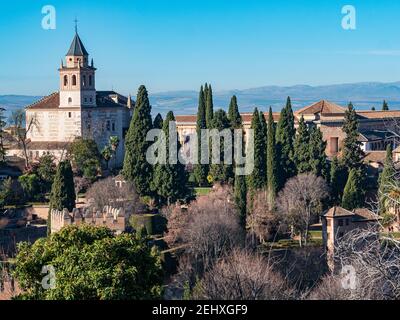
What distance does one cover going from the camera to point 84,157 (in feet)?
167

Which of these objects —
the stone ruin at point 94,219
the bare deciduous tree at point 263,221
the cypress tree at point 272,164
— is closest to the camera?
the stone ruin at point 94,219

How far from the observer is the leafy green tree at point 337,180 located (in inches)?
1870

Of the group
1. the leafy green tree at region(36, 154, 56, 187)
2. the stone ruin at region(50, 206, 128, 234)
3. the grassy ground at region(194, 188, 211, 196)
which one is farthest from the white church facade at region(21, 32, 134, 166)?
the stone ruin at region(50, 206, 128, 234)

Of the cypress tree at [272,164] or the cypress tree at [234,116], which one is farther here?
the cypress tree at [234,116]

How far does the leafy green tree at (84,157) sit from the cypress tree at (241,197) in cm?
965

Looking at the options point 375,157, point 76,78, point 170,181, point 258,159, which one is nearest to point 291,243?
point 258,159

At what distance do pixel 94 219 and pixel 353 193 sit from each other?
13799 mm

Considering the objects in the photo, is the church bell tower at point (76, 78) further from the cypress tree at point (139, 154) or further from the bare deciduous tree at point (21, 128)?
the cypress tree at point (139, 154)

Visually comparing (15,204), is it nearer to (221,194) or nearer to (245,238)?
(221,194)

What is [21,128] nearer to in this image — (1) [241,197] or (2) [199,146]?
(2) [199,146]

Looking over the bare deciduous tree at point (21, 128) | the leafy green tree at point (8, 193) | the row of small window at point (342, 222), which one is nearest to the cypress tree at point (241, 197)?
the row of small window at point (342, 222)

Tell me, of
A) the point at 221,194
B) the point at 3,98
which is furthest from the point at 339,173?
the point at 3,98

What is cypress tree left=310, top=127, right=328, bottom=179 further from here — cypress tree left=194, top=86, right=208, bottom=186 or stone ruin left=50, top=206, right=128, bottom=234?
stone ruin left=50, top=206, right=128, bottom=234

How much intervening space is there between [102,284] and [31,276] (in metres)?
2.04
